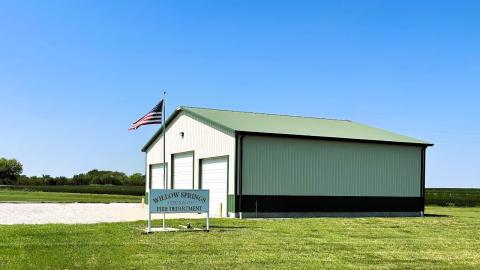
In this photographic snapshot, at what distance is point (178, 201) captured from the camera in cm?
1948

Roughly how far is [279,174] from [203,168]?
4.87m

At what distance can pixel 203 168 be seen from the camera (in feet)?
103

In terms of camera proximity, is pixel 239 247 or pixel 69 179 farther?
pixel 69 179

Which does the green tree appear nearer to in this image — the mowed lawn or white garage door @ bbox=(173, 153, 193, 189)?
→ white garage door @ bbox=(173, 153, 193, 189)

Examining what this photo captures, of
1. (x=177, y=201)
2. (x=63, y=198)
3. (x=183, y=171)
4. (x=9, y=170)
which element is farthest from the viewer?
(x=9, y=170)

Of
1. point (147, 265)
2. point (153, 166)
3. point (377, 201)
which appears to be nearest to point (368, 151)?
point (377, 201)

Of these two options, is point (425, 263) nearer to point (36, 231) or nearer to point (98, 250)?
point (98, 250)

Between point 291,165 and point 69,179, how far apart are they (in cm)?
10727

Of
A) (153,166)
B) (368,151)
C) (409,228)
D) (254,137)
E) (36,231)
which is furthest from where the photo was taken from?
(153,166)

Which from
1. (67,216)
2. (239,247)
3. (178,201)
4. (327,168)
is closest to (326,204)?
(327,168)

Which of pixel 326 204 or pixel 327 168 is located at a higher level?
pixel 327 168

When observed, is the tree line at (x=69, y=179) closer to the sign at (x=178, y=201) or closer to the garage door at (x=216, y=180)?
the garage door at (x=216, y=180)

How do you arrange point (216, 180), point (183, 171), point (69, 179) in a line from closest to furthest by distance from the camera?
point (216, 180) < point (183, 171) < point (69, 179)

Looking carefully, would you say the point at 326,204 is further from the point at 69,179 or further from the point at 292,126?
the point at 69,179
